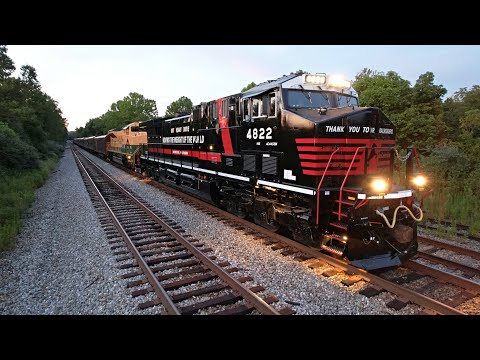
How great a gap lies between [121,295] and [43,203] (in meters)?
10.0

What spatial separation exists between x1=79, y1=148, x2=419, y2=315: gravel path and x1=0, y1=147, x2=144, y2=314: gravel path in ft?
7.72

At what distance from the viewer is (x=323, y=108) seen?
7.14 meters

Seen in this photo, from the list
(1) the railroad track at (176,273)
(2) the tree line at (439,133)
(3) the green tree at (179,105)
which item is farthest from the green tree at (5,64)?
(3) the green tree at (179,105)

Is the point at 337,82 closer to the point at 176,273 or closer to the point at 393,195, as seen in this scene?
the point at 393,195

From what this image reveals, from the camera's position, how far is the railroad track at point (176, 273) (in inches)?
200

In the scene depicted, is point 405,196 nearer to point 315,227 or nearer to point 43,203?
point 315,227

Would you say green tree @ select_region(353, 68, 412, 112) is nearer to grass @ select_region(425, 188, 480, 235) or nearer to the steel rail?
grass @ select_region(425, 188, 480, 235)

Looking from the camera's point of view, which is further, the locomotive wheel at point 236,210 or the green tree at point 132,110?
the green tree at point 132,110

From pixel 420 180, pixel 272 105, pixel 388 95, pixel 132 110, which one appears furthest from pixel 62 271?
pixel 132 110

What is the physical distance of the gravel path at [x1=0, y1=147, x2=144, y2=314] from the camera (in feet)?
17.1

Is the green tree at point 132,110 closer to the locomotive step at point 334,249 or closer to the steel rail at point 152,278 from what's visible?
the steel rail at point 152,278

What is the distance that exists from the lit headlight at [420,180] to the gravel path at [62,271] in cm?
593

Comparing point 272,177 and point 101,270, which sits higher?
point 272,177

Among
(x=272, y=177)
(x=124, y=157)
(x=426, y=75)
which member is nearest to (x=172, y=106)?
(x=124, y=157)
